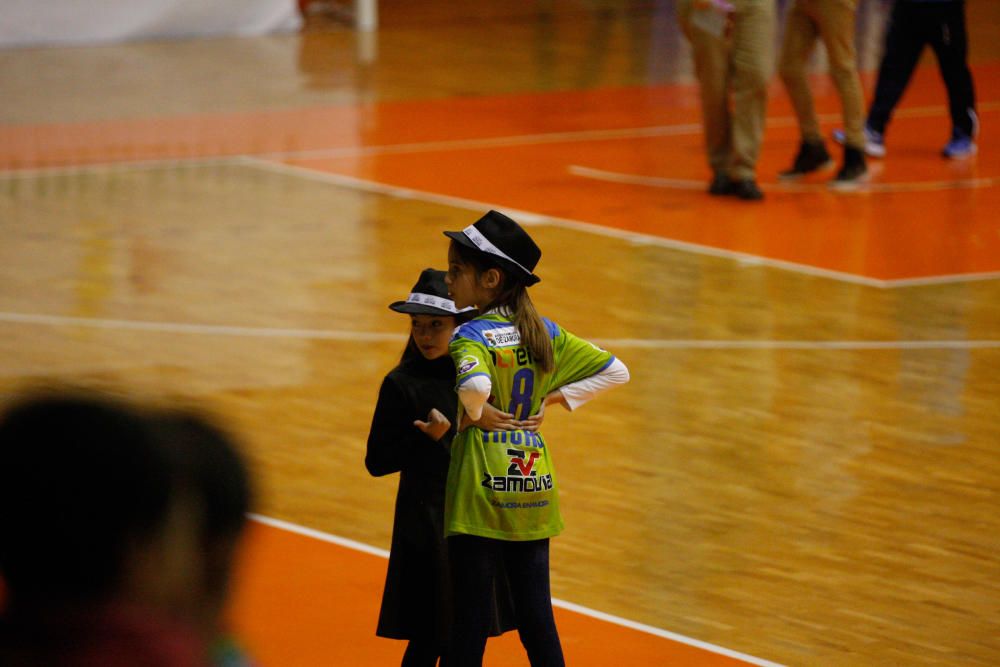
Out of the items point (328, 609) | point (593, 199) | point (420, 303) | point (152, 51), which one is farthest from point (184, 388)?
point (152, 51)

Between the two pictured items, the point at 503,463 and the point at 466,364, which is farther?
the point at 503,463

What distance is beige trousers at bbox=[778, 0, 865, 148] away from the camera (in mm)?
10547

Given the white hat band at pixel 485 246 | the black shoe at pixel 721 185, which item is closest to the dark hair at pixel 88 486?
the white hat band at pixel 485 246

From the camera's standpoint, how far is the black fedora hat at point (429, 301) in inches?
150

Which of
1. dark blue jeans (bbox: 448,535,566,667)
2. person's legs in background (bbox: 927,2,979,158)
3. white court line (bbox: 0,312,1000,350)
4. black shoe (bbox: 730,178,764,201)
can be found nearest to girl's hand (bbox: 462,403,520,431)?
dark blue jeans (bbox: 448,535,566,667)

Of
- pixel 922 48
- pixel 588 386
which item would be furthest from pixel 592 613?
pixel 922 48

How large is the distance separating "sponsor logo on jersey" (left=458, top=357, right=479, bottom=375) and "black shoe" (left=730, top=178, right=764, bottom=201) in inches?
287

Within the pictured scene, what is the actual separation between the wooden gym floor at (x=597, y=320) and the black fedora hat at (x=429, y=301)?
121 cm

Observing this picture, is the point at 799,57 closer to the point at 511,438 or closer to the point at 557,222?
the point at 557,222

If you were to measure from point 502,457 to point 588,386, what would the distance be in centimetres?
29

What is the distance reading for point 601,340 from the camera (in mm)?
7562

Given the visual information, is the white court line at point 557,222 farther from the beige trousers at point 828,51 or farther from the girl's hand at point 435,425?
the girl's hand at point 435,425

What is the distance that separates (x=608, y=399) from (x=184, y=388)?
71.8 inches

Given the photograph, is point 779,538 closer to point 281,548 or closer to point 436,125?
point 281,548
